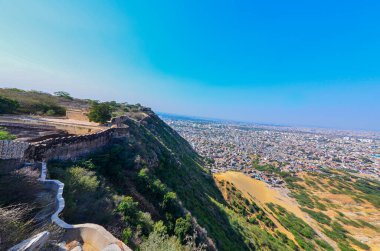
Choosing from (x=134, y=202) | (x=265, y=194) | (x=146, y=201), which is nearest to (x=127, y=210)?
(x=134, y=202)

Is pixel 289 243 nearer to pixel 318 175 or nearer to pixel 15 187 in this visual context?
pixel 15 187

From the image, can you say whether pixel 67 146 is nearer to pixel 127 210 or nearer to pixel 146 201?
pixel 127 210

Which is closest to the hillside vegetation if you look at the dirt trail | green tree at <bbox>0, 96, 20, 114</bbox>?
green tree at <bbox>0, 96, 20, 114</bbox>

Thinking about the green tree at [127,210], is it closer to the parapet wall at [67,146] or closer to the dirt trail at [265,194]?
the parapet wall at [67,146]

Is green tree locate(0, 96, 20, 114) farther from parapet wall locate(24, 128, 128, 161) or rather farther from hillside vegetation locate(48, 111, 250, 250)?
hillside vegetation locate(48, 111, 250, 250)

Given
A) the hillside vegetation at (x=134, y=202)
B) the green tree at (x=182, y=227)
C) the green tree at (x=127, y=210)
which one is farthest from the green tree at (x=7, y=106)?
the green tree at (x=182, y=227)

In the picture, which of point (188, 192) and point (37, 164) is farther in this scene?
point (188, 192)

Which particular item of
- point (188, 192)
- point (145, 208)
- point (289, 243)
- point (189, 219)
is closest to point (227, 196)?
point (289, 243)
